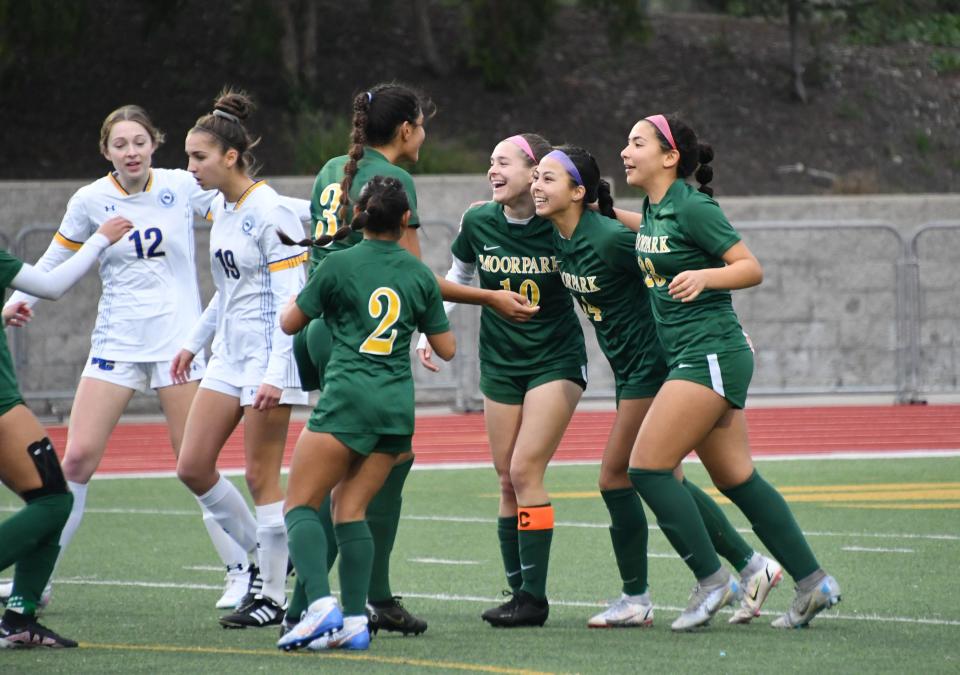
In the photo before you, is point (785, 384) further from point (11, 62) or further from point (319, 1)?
point (319, 1)

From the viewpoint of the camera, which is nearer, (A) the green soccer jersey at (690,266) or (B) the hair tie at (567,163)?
(A) the green soccer jersey at (690,266)

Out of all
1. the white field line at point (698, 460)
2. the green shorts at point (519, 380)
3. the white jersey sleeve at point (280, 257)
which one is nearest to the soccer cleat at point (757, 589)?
the green shorts at point (519, 380)

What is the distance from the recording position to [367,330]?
609cm

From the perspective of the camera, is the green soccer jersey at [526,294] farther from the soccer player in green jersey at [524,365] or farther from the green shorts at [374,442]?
the green shorts at [374,442]

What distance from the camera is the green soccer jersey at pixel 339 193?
21.0 feet

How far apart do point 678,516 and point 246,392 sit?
1936mm

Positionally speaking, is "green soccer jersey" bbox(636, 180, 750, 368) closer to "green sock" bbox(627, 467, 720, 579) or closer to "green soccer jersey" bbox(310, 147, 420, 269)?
"green sock" bbox(627, 467, 720, 579)

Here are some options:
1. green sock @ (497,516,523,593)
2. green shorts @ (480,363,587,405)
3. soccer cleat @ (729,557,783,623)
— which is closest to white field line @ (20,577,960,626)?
soccer cleat @ (729,557,783,623)

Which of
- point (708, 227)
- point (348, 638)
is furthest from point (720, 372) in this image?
point (348, 638)

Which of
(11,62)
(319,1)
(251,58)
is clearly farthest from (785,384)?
(319,1)

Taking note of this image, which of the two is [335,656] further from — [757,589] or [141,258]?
[141,258]

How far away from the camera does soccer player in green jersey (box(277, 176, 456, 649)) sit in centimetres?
601

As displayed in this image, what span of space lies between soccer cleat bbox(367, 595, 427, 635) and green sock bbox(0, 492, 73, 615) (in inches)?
50.7

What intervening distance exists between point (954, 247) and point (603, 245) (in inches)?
499
